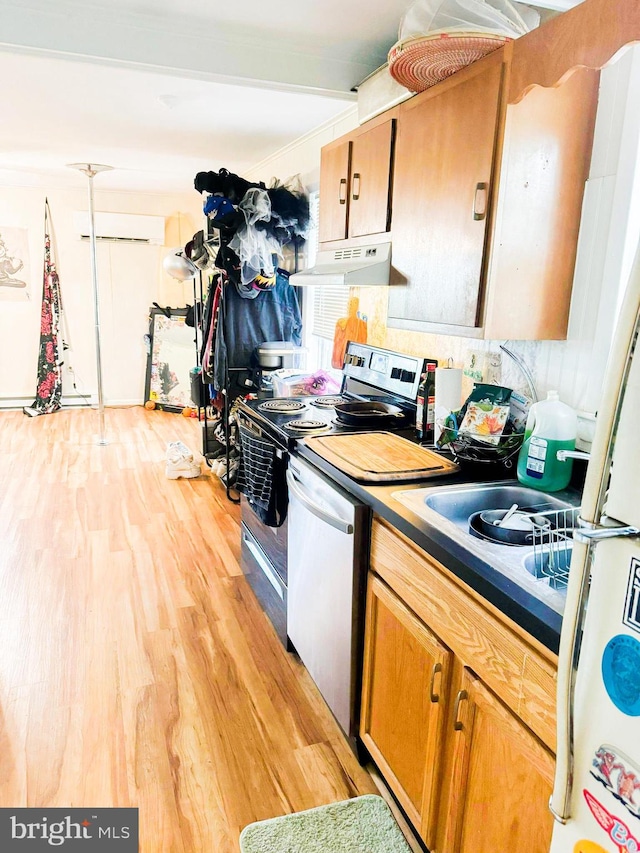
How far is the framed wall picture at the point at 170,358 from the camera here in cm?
638

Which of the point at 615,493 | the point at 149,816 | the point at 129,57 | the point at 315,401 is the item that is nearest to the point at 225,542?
the point at 315,401

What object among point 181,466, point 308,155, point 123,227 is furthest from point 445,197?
point 123,227

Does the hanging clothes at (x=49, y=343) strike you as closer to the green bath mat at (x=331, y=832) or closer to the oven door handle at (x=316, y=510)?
the oven door handle at (x=316, y=510)

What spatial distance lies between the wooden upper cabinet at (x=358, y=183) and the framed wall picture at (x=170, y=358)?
399 cm

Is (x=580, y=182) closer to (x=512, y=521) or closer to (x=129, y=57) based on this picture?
(x=512, y=521)

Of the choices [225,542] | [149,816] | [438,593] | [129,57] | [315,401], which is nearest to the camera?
[438,593]

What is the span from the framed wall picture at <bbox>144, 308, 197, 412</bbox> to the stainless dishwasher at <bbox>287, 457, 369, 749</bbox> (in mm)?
4523

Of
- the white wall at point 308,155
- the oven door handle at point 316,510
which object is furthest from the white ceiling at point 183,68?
the oven door handle at point 316,510

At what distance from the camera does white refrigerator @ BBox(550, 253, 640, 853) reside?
72 cm

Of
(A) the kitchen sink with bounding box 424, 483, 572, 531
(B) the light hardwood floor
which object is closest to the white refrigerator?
(A) the kitchen sink with bounding box 424, 483, 572, 531

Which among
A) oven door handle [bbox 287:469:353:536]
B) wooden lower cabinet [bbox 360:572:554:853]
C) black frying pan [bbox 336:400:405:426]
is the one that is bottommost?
wooden lower cabinet [bbox 360:572:554:853]

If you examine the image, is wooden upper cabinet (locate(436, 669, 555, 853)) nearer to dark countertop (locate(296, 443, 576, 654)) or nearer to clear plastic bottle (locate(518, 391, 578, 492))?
dark countertop (locate(296, 443, 576, 654))

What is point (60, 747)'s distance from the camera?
5.98 feet

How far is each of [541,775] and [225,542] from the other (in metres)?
2.50
